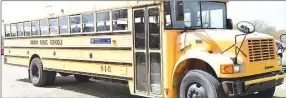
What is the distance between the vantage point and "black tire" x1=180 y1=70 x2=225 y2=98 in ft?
17.2

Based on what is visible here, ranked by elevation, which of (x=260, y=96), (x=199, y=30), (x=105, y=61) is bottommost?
(x=260, y=96)

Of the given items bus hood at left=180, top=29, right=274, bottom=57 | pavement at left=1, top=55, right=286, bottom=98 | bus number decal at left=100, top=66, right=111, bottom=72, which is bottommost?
pavement at left=1, top=55, right=286, bottom=98

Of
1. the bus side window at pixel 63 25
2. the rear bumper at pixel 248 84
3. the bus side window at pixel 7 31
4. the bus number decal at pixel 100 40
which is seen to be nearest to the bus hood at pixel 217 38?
the rear bumper at pixel 248 84

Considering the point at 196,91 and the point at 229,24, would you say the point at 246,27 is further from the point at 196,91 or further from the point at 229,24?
the point at 229,24

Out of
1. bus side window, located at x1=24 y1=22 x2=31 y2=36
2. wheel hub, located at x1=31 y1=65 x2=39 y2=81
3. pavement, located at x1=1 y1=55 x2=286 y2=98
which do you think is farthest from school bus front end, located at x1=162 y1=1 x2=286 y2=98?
bus side window, located at x1=24 y1=22 x2=31 y2=36

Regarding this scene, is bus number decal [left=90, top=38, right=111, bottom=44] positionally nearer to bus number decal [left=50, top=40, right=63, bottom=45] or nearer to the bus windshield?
bus number decal [left=50, top=40, right=63, bottom=45]

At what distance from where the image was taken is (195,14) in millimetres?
6324

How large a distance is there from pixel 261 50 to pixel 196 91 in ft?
4.01

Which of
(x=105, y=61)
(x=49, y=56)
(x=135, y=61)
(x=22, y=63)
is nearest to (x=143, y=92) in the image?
(x=135, y=61)

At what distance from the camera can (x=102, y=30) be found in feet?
23.8

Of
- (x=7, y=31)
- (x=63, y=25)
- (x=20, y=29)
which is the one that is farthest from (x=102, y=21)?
(x=7, y=31)

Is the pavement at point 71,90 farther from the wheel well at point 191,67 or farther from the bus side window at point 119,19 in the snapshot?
the wheel well at point 191,67

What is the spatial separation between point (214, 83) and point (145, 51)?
1497 mm

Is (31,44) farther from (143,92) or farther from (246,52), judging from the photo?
(246,52)
